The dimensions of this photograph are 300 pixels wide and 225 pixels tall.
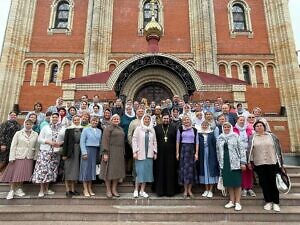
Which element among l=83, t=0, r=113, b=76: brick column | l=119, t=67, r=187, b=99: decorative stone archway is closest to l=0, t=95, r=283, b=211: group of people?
l=119, t=67, r=187, b=99: decorative stone archway

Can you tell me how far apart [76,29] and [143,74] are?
286 inches

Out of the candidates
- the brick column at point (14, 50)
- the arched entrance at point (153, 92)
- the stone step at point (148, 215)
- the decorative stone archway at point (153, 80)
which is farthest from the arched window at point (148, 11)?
the stone step at point (148, 215)

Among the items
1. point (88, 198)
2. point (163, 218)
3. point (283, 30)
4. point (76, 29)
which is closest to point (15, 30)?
point (76, 29)

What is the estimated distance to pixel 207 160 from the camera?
5.47 meters

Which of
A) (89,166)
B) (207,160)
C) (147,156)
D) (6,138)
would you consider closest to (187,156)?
(207,160)

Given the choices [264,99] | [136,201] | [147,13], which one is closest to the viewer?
[136,201]

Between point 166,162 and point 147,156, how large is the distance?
45 cm

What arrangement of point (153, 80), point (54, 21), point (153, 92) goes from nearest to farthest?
point (153, 80) → point (153, 92) → point (54, 21)

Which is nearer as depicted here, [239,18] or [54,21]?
[54,21]

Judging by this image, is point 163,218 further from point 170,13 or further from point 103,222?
point 170,13

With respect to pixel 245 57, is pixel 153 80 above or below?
below

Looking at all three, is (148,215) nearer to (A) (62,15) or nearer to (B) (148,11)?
(B) (148,11)

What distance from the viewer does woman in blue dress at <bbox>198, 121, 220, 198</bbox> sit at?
5324 mm

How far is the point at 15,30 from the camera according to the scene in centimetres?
1597
